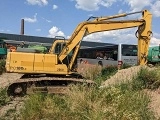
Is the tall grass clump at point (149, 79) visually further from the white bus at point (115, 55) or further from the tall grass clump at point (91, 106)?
the white bus at point (115, 55)

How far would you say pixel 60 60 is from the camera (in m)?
18.4

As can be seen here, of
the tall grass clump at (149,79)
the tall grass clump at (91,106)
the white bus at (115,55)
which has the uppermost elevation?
the white bus at (115,55)

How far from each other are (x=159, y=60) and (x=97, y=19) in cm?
1331

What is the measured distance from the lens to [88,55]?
3644cm

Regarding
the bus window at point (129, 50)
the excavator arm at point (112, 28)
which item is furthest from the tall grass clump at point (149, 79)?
the bus window at point (129, 50)

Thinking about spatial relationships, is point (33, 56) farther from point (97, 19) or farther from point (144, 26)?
point (144, 26)

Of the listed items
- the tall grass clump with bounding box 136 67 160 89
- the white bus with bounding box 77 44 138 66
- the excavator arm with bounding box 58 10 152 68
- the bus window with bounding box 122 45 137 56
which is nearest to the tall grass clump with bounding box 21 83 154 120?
the tall grass clump with bounding box 136 67 160 89

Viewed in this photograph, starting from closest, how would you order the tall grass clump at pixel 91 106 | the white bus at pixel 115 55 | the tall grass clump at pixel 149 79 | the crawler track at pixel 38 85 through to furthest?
the tall grass clump at pixel 91 106
the tall grass clump at pixel 149 79
the crawler track at pixel 38 85
the white bus at pixel 115 55

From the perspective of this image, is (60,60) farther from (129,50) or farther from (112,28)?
(129,50)

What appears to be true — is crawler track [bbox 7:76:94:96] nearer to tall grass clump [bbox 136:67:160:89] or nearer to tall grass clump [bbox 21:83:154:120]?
tall grass clump [bbox 136:67:160:89]

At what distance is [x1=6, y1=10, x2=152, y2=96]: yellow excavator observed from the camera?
1686cm

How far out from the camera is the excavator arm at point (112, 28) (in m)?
18.8

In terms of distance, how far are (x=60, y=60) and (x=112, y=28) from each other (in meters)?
3.45

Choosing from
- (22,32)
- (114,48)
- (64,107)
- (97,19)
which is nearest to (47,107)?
(64,107)
